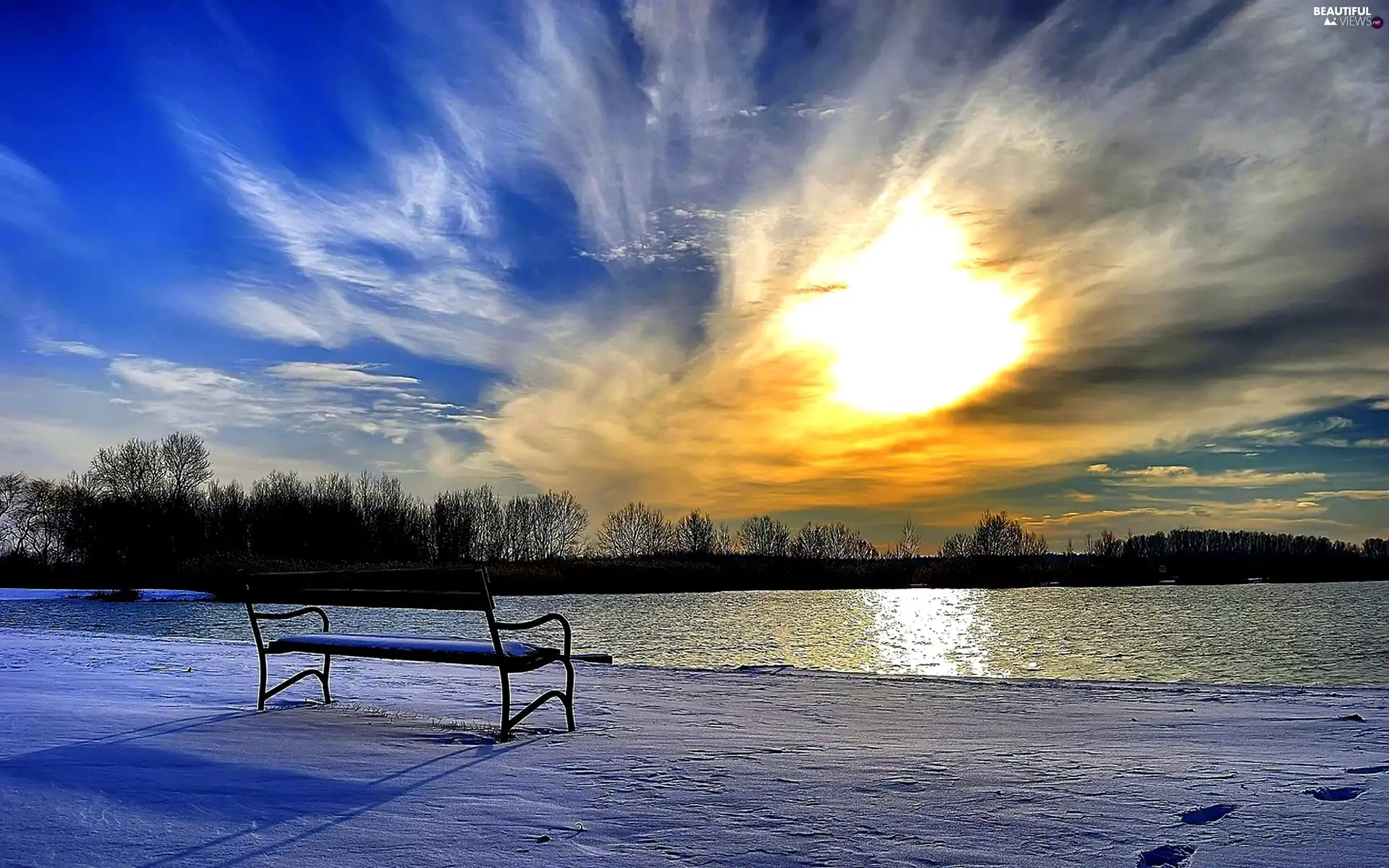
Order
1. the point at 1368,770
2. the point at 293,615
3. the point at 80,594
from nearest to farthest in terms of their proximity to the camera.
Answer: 1. the point at 1368,770
2. the point at 293,615
3. the point at 80,594

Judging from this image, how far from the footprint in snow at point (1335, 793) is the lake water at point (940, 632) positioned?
375 inches

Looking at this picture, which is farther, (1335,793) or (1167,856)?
(1335,793)

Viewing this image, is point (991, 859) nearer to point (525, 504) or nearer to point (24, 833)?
point (24, 833)

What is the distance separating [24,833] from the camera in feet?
11.7

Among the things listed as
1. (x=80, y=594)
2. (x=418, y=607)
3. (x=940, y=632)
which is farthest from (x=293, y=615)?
(x=80, y=594)

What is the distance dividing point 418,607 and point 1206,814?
432 cm

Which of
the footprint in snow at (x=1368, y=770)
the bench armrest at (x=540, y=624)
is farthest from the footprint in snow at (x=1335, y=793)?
the bench armrest at (x=540, y=624)

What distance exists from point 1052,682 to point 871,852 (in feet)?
25.0

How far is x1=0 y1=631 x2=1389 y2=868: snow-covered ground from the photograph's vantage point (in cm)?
349

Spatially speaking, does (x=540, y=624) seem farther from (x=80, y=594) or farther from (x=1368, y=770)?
(x=80, y=594)

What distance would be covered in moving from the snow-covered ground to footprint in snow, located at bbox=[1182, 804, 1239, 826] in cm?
2

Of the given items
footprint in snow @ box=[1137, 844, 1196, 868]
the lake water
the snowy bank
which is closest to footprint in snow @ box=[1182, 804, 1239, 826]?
footprint in snow @ box=[1137, 844, 1196, 868]

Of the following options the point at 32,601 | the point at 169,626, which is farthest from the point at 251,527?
the point at 169,626

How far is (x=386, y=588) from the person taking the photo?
21.9ft
